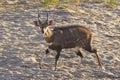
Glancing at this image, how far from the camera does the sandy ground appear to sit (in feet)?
34.1

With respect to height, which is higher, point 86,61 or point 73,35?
point 73,35

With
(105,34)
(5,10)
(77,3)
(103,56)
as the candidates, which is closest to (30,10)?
(5,10)

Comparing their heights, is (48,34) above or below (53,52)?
above

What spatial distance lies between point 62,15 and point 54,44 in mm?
3521

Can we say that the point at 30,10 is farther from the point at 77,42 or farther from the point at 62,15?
the point at 77,42

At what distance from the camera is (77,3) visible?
1529 cm

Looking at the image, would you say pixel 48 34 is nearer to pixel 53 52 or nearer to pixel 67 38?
pixel 67 38

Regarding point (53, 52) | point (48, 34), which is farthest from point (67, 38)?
point (53, 52)

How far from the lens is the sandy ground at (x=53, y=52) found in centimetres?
1038

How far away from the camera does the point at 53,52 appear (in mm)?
11562

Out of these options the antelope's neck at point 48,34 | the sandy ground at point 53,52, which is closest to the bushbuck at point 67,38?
the antelope's neck at point 48,34

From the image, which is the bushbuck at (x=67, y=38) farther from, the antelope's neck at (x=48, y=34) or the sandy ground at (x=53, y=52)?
the sandy ground at (x=53, y=52)

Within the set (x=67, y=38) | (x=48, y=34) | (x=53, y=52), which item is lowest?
(x=53, y=52)

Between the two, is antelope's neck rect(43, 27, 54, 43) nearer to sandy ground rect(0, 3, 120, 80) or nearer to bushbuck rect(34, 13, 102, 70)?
bushbuck rect(34, 13, 102, 70)
